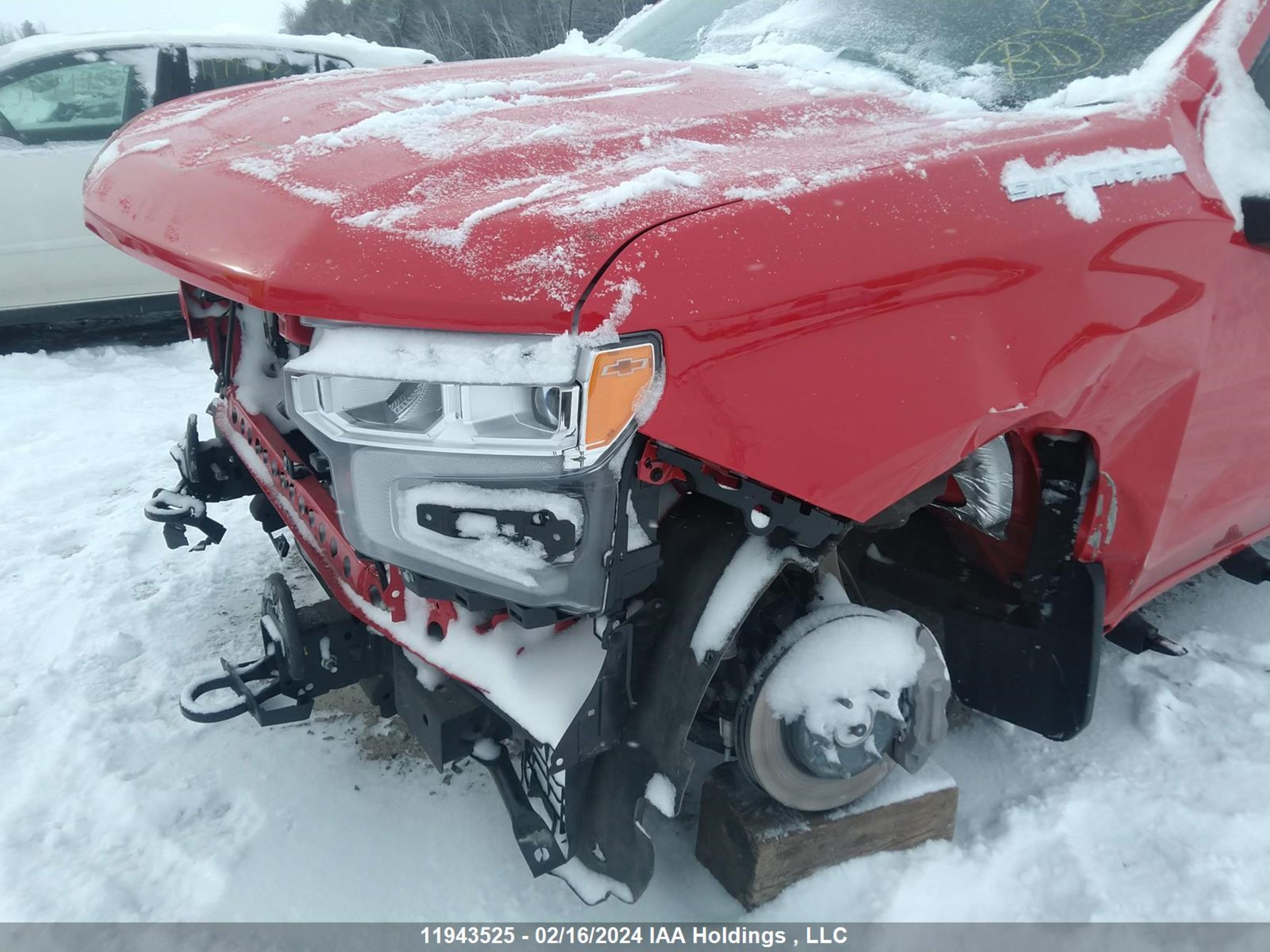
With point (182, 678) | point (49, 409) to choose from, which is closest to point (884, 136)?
point (182, 678)

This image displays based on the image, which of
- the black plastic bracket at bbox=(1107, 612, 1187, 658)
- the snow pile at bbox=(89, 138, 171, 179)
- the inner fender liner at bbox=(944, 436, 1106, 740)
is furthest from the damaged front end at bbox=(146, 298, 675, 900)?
the black plastic bracket at bbox=(1107, 612, 1187, 658)

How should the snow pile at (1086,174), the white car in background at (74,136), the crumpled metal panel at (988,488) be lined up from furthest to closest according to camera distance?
the white car in background at (74,136) → the crumpled metal panel at (988,488) → the snow pile at (1086,174)

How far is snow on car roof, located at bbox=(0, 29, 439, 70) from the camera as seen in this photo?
4988mm

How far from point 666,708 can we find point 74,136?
5.29m

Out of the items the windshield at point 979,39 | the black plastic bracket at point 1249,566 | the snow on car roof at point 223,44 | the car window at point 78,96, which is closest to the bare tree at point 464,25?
the snow on car roof at point 223,44

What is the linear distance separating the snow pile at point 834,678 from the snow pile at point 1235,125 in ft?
3.46

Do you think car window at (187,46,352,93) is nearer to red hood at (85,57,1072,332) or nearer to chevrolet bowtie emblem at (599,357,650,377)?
red hood at (85,57,1072,332)

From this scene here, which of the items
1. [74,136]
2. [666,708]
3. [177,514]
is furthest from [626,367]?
[74,136]

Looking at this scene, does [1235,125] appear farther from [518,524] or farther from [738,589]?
[518,524]

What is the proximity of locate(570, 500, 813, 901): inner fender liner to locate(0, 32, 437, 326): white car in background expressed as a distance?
4.38 metres

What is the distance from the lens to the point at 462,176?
59.1 inches

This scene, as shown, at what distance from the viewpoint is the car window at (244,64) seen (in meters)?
5.35

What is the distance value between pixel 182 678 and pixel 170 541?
38cm

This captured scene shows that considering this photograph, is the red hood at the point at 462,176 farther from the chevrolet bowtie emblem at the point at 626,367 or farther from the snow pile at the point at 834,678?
the snow pile at the point at 834,678
